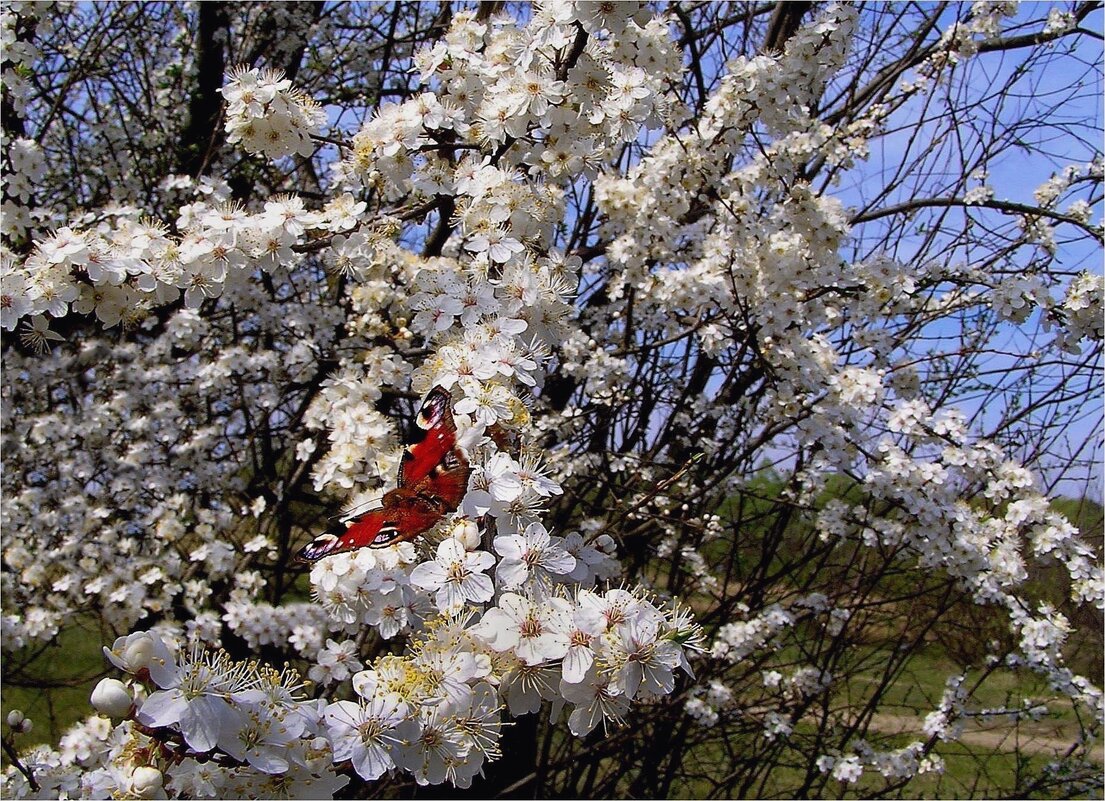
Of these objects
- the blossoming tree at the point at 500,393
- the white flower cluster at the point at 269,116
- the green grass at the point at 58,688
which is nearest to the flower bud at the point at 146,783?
the blossoming tree at the point at 500,393

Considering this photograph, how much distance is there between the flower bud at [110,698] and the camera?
3.39 feet

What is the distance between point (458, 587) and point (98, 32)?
16.7 ft

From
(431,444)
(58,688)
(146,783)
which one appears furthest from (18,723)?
(58,688)

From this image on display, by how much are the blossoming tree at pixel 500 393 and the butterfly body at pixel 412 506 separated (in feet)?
0.10

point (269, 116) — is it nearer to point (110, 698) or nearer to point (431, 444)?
point (431, 444)

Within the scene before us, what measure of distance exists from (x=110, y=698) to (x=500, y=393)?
2.58 feet

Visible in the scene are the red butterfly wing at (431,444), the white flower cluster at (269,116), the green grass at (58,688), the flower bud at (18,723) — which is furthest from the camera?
the green grass at (58,688)

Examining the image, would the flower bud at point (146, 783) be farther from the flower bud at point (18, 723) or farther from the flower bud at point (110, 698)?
the flower bud at point (18, 723)

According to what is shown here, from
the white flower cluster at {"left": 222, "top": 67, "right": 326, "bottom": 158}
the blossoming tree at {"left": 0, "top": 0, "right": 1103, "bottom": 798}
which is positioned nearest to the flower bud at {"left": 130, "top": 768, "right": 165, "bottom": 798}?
the blossoming tree at {"left": 0, "top": 0, "right": 1103, "bottom": 798}

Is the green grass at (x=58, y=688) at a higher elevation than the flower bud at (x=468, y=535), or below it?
below

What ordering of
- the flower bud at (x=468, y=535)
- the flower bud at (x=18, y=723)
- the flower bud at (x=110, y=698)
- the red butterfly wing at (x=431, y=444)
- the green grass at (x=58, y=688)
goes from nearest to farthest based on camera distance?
1. the flower bud at (x=110, y=698)
2. the flower bud at (x=468, y=535)
3. the red butterfly wing at (x=431, y=444)
4. the flower bud at (x=18, y=723)
5. the green grass at (x=58, y=688)

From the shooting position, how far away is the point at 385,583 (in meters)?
1.57

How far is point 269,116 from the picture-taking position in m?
1.95

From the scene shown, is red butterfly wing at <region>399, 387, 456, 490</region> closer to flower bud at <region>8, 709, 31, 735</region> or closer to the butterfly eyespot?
the butterfly eyespot
